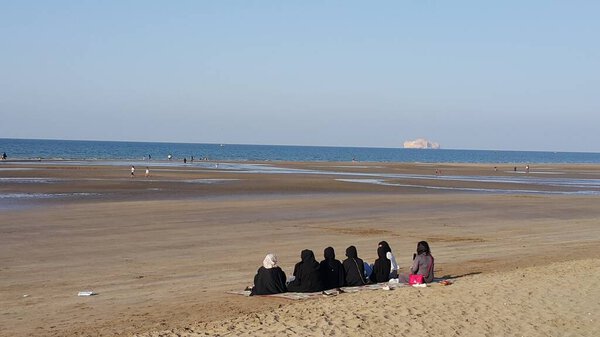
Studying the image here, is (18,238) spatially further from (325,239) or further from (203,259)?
(325,239)

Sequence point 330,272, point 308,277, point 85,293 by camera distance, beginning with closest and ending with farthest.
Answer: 1. point 85,293
2. point 308,277
3. point 330,272

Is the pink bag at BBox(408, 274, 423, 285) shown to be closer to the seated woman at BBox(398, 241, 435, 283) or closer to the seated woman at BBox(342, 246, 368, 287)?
the seated woman at BBox(398, 241, 435, 283)

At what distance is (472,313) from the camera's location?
12.3 metres

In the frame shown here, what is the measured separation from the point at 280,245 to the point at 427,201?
1872 cm

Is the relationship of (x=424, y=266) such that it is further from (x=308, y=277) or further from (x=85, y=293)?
(x=85, y=293)

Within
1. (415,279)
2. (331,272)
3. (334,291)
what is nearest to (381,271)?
(415,279)

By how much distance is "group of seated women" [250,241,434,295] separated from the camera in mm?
13953

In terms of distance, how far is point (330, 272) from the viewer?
1454 cm

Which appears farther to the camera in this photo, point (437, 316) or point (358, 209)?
point (358, 209)

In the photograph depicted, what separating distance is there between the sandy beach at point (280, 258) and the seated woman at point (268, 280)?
10.8 inches

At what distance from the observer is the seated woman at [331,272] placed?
1436cm

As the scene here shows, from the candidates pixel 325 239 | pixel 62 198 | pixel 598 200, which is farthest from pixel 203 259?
pixel 598 200

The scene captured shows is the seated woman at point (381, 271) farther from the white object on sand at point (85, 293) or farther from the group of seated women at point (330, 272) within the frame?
the white object on sand at point (85, 293)

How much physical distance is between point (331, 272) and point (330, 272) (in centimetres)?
2
